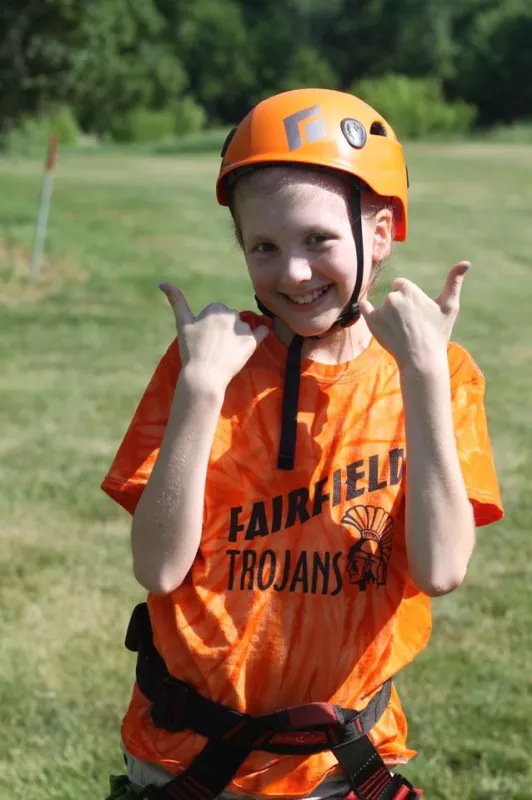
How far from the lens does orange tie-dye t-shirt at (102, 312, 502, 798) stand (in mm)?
2713

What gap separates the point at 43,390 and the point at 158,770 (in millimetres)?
8502

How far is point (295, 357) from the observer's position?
9.26ft

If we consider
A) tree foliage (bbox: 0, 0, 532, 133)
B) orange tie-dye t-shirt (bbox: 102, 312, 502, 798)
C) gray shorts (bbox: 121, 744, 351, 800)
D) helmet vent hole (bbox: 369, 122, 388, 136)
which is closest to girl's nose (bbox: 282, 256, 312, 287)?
orange tie-dye t-shirt (bbox: 102, 312, 502, 798)

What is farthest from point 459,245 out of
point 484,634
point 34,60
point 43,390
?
point 34,60

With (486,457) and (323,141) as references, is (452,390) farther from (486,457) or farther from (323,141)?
(323,141)

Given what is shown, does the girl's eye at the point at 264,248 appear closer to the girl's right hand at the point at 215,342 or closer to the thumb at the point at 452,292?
the girl's right hand at the point at 215,342

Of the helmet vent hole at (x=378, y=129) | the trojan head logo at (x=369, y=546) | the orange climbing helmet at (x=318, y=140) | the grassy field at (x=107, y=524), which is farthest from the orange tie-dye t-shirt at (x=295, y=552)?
the grassy field at (x=107, y=524)

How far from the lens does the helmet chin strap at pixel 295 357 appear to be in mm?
Answer: 2742

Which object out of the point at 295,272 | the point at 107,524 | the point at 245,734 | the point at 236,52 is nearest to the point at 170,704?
the point at 245,734

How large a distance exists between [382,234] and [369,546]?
0.74 meters

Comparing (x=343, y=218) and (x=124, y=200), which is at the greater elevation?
(x=124, y=200)

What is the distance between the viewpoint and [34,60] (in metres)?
43.7

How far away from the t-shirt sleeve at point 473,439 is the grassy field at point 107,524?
1.76ft

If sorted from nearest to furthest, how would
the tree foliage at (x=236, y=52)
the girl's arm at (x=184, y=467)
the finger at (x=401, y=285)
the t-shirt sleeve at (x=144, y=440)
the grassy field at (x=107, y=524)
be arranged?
1. the girl's arm at (x=184, y=467)
2. the finger at (x=401, y=285)
3. the t-shirt sleeve at (x=144, y=440)
4. the grassy field at (x=107, y=524)
5. the tree foliage at (x=236, y=52)
